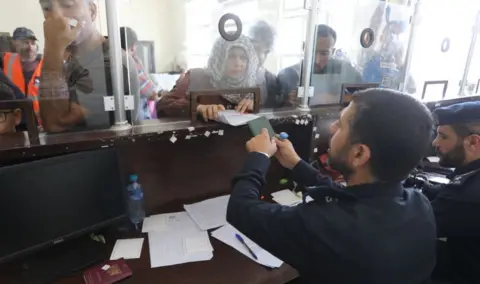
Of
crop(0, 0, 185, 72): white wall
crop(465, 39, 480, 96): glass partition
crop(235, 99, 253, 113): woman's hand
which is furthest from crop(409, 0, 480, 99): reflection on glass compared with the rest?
crop(0, 0, 185, 72): white wall

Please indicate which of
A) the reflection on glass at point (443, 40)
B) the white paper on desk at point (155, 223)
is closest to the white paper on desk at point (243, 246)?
the white paper on desk at point (155, 223)

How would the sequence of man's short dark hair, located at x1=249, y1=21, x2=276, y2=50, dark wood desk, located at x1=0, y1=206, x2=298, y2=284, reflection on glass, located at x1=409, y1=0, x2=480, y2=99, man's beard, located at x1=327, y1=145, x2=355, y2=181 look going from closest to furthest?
man's beard, located at x1=327, y1=145, x2=355, y2=181 → dark wood desk, located at x1=0, y1=206, x2=298, y2=284 → man's short dark hair, located at x1=249, y1=21, x2=276, y2=50 → reflection on glass, located at x1=409, y1=0, x2=480, y2=99

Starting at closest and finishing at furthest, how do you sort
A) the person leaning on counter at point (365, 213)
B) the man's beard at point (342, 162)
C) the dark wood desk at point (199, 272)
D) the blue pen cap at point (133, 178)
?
the person leaning on counter at point (365, 213) < the man's beard at point (342, 162) < the dark wood desk at point (199, 272) < the blue pen cap at point (133, 178)

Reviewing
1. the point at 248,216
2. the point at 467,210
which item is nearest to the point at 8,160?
the point at 248,216

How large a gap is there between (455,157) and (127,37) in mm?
1435

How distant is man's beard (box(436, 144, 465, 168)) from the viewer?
4.35 feet

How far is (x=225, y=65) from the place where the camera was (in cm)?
140

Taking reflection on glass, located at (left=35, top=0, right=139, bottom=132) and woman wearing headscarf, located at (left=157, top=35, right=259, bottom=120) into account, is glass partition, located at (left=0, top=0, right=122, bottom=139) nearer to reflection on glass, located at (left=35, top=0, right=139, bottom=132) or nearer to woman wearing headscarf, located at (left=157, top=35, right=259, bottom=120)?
reflection on glass, located at (left=35, top=0, right=139, bottom=132)

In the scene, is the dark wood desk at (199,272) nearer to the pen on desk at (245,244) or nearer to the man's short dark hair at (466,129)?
the pen on desk at (245,244)

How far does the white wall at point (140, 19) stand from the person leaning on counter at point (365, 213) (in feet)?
2.43

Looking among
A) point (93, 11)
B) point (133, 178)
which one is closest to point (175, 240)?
point (133, 178)

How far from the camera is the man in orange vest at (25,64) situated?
1018 millimetres

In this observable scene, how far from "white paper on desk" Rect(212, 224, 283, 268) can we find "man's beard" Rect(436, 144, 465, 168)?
937 mm

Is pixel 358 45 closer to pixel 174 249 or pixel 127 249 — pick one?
pixel 174 249
